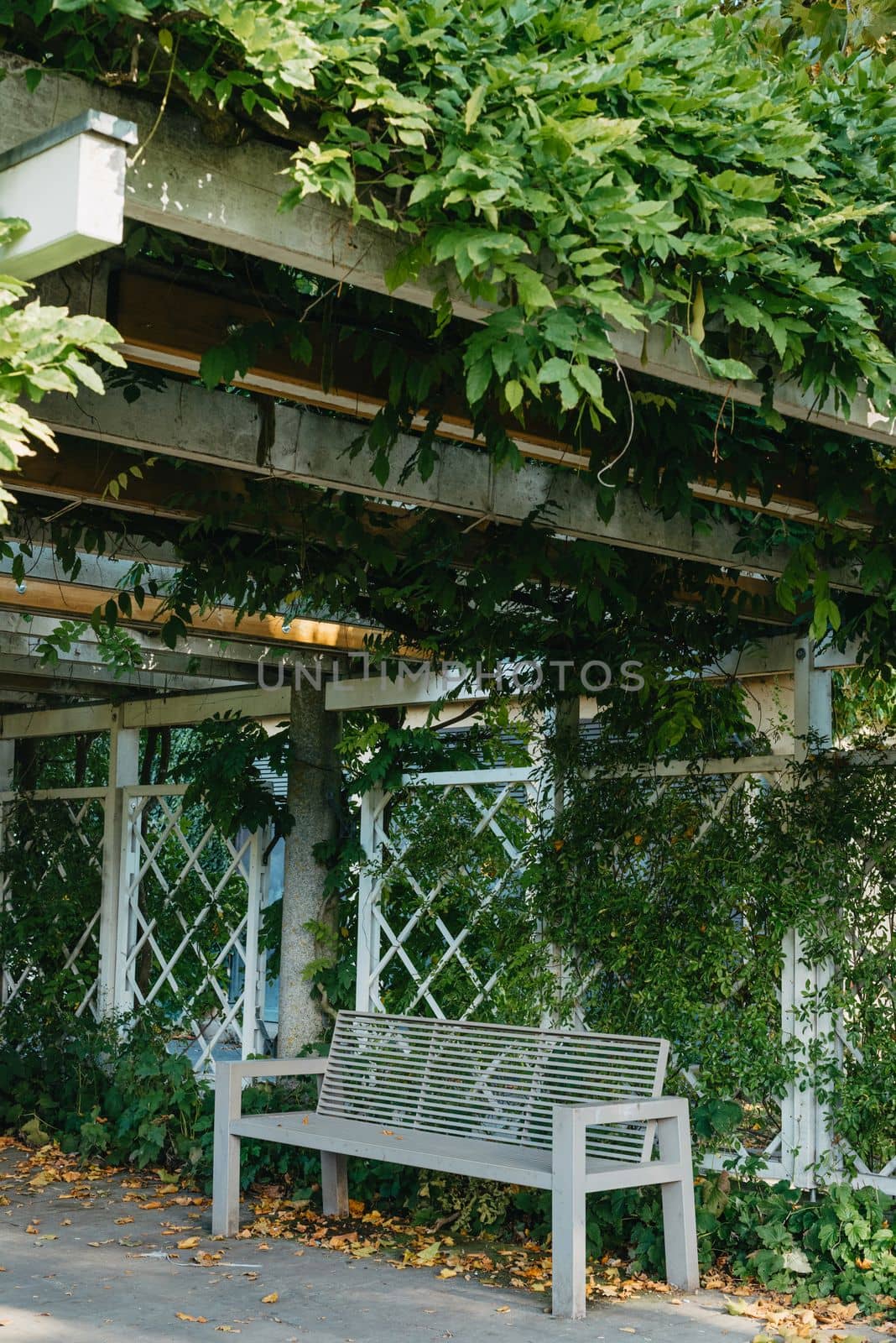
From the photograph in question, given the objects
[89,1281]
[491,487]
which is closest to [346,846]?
[89,1281]

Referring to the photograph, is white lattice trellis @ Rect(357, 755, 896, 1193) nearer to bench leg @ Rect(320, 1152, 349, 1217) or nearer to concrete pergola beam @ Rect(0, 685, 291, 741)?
bench leg @ Rect(320, 1152, 349, 1217)

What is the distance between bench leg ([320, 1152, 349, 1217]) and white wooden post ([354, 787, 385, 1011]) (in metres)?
0.82

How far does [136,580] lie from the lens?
15.8ft

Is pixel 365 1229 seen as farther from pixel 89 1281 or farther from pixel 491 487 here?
pixel 491 487

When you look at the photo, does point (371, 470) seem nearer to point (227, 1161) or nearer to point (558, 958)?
point (558, 958)

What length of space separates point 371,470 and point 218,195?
144 cm

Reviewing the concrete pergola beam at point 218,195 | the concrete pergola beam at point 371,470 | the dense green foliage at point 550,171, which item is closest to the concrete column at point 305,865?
the concrete pergola beam at point 371,470

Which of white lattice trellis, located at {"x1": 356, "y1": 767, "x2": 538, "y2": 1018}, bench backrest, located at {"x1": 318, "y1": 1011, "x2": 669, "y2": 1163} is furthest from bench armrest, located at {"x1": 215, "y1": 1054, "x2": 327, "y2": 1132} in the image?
white lattice trellis, located at {"x1": 356, "y1": 767, "x2": 538, "y2": 1018}

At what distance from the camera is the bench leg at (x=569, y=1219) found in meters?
4.00

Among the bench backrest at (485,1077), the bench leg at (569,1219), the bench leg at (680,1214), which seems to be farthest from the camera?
the bench backrest at (485,1077)

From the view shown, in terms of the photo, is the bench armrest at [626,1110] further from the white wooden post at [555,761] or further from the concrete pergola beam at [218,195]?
the concrete pergola beam at [218,195]

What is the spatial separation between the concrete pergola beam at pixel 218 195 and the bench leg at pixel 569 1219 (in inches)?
100

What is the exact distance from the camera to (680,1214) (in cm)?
433

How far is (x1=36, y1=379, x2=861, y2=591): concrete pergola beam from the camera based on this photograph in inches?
129
